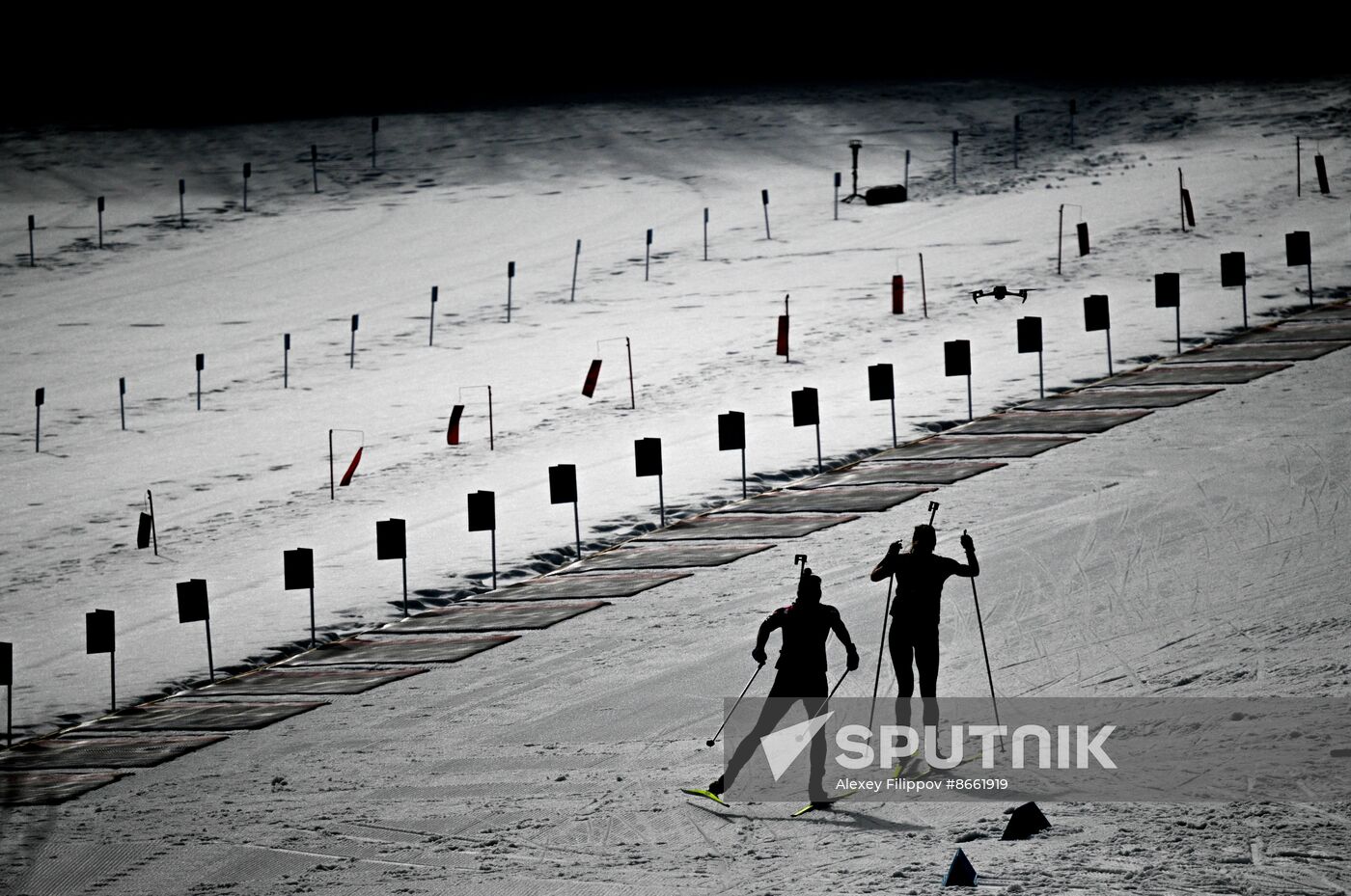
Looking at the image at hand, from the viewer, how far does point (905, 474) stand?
65.1 feet

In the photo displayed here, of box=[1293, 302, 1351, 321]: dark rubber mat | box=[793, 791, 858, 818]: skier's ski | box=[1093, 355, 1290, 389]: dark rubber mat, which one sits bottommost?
box=[793, 791, 858, 818]: skier's ski

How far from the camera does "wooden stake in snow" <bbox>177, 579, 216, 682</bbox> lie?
15.2 meters

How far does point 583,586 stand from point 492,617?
113 cm

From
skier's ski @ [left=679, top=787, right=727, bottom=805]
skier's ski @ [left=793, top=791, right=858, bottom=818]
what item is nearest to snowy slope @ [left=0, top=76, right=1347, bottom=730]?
skier's ski @ [left=679, top=787, right=727, bottom=805]

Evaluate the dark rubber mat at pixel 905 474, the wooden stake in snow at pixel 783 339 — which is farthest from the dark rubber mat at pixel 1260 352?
the wooden stake in snow at pixel 783 339

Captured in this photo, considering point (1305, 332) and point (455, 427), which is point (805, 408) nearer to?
point (455, 427)

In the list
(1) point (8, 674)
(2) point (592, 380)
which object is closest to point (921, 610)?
(1) point (8, 674)

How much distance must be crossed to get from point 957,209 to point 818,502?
18.2m

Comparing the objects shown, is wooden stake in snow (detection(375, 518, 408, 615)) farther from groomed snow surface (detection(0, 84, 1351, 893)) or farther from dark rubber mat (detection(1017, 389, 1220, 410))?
dark rubber mat (detection(1017, 389, 1220, 410))

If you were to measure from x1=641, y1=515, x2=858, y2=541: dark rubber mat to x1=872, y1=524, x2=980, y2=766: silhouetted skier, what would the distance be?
7490mm

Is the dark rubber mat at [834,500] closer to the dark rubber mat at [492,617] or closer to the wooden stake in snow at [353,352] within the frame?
the dark rubber mat at [492,617]

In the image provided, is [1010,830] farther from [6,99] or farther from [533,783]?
[6,99]

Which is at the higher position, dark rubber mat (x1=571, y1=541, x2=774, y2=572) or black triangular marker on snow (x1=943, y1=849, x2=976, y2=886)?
black triangular marker on snow (x1=943, y1=849, x2=976, y2=886)

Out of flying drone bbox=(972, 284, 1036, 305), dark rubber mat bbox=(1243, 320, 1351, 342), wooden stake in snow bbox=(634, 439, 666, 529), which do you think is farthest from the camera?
flying drone bbox=(972, 284, 1036, 305)
